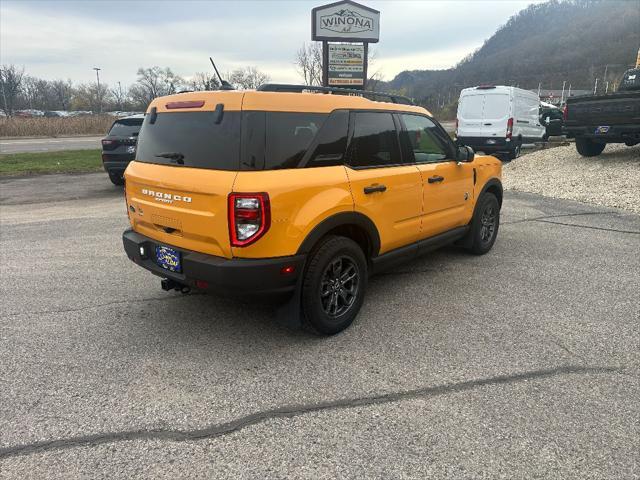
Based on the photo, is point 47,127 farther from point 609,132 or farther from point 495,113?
point 609,132

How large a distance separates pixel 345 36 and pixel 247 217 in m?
13.7

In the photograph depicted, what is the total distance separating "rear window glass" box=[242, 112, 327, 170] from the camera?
3.09 metres

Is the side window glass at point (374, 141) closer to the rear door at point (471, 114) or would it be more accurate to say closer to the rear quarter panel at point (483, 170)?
the rear quarter panel at point (483, 170)

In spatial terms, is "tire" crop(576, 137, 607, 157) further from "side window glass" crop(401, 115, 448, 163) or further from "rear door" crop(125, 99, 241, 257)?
"rear door" crop(125, 99, 241, 257)

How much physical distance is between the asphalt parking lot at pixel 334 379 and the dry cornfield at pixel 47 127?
96.3 ft

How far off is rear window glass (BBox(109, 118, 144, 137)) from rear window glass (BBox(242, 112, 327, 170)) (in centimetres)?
801

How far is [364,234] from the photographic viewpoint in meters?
3.85

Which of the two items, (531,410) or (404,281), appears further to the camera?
(404,281)

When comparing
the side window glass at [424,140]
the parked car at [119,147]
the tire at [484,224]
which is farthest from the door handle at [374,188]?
the parked car at [119,147]

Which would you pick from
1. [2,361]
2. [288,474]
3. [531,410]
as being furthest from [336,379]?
[2,361]

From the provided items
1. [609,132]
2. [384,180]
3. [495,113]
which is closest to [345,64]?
[495,113]

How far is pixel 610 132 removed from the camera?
33.5 feet

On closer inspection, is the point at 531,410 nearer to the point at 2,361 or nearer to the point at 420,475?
the point at 420,475

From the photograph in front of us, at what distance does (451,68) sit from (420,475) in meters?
132
